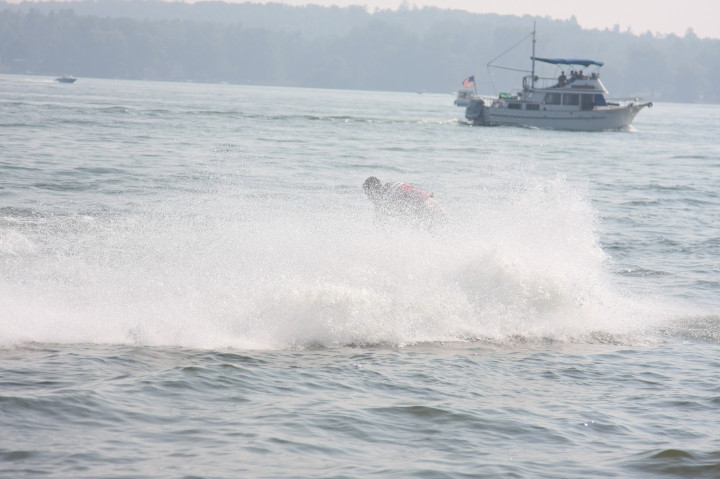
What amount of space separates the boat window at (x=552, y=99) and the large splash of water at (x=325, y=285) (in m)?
51.1

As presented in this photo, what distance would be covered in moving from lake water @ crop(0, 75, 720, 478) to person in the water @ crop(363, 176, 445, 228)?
1.18ft

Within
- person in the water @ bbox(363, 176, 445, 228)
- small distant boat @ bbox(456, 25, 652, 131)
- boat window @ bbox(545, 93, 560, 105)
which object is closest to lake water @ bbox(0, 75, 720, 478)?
person in the water @ bbox(363, 176, 445, 228)

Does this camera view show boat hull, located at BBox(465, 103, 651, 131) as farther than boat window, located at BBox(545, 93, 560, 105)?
No

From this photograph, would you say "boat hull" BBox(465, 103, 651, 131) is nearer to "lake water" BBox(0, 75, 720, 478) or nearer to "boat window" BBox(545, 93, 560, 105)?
"boat window" BBox(545, 93, 560, 105)

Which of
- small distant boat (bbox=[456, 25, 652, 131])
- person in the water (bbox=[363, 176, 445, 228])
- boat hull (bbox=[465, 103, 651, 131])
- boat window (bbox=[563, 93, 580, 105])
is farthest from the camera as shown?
boat window (bbox=[563, 93, 580, 105])

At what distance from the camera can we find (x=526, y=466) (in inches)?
281

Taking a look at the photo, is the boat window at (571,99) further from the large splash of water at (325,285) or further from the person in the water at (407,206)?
the person in the water at (407,206)

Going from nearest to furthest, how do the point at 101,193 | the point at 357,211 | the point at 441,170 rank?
the point at 357,211 < the point at 101,193 < the point at 441,170

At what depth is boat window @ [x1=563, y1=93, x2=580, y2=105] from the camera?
212ft

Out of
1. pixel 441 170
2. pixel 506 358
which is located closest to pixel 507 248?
pixel 506 358

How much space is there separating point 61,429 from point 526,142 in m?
46.8

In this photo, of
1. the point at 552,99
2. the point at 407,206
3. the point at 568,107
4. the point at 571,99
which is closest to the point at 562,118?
A: the point at 568,107

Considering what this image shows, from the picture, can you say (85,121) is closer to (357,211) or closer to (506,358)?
(357,211)

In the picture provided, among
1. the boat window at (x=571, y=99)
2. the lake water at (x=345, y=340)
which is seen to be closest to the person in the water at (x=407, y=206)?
the lake water at (x=345, y=340)
